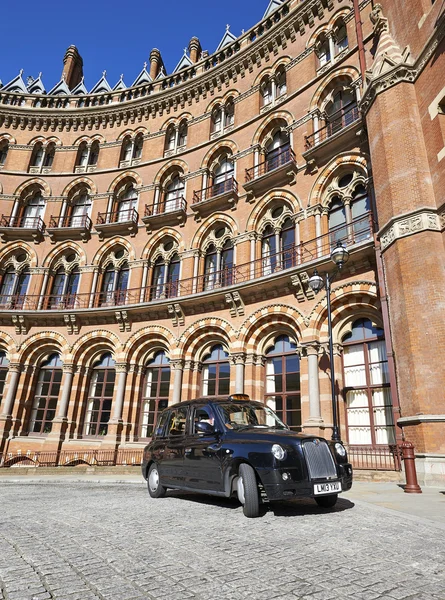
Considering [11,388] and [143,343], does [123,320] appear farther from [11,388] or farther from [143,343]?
[11,388]

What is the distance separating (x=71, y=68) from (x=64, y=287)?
20238 mm

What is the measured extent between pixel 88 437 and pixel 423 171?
18420mm

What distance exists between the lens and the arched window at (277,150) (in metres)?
18.4

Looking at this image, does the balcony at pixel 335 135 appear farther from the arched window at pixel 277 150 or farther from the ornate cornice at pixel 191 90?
the ornate cornice at pixel 191 90

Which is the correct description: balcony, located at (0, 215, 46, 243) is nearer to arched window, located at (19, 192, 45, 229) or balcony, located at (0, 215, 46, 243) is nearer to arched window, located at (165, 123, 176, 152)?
arched window, located at (19, 192, 45, 229)

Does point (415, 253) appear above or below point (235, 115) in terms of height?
below

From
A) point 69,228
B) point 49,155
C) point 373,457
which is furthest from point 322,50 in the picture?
point 373,457

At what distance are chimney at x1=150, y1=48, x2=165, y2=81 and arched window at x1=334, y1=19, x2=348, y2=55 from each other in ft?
47.6

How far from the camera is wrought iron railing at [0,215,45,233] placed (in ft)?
76.0

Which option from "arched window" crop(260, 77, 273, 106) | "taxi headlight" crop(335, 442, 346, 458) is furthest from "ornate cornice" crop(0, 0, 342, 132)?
"taxi headlight" crop(335, 442, 346, 458)

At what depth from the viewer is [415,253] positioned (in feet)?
34.8

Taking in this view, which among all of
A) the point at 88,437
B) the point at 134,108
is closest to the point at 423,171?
the point at 88,437

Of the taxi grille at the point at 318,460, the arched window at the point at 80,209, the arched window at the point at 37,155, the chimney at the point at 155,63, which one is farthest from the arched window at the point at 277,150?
the arched window at the point at 37,155

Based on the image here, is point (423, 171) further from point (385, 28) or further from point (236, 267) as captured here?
point (236, 267)
